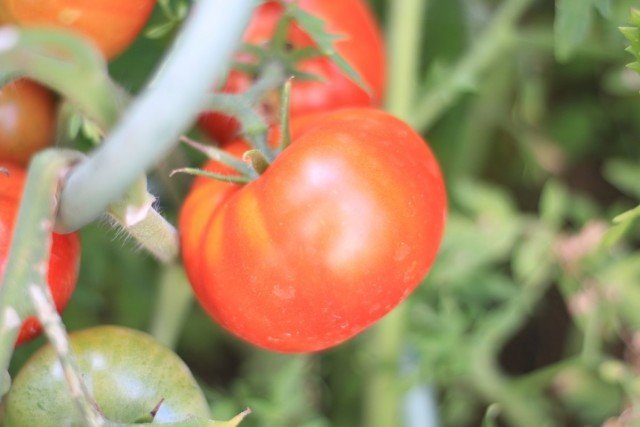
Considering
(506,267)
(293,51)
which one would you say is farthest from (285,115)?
(506,267)

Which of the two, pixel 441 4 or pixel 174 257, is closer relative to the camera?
pixel 174 257

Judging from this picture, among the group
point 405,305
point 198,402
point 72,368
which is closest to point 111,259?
point 405,305

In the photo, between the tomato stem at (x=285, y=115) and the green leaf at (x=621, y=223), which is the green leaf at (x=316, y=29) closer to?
the tomato stem at (x=285, y=115)

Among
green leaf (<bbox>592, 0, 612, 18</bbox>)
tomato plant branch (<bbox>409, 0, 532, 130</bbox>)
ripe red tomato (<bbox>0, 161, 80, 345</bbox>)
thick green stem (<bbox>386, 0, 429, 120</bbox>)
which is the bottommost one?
tomato plant branch (<bbox>409, 0, 532, 130</bbox>)

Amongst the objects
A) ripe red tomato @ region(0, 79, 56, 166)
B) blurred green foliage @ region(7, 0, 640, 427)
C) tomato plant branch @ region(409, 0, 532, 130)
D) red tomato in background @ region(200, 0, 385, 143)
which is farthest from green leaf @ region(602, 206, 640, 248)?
ripe red tomato @ region(0, 79, 56, 166)

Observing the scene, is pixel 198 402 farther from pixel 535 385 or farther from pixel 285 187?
pixel 535 385

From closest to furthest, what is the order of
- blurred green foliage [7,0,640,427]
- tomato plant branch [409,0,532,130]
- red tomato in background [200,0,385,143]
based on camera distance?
red tomato in background [200,0,385,143]
blurred green foliage [7,0,640,427]
tomato plant branch [409,0,532,130]

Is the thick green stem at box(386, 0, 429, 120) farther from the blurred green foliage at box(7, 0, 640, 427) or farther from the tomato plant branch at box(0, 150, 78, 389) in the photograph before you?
the tomato plant branch at box(0, 150, 78, 389)

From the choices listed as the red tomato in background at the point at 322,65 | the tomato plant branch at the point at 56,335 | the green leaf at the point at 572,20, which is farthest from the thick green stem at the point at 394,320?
the tomato plant branch at the point at 56,335

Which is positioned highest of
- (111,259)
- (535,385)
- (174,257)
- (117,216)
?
(117,216)
